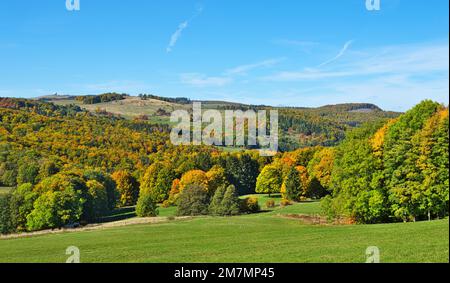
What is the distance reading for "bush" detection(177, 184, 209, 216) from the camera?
237 feet

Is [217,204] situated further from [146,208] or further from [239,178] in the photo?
[239,178]

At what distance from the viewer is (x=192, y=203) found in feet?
239

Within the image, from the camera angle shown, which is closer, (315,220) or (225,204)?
(315,220)

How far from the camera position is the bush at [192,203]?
72.4 meters

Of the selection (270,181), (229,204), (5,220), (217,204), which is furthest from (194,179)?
(5,220)

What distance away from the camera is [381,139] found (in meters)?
48.0

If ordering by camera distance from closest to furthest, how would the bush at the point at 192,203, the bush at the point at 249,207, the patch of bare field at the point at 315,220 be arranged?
1. the patch of bare field at the point at 315,220
2. the bush at the point at 192,203
3. the bush at the point at 249,207

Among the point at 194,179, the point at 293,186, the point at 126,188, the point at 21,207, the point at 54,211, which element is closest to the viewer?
the point at 54,211

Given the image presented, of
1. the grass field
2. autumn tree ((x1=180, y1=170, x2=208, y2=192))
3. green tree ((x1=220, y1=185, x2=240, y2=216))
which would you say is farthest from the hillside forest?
the grass field

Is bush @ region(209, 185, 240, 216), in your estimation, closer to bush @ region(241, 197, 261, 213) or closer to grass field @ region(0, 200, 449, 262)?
bush @ region(241, 197, 261, 213)

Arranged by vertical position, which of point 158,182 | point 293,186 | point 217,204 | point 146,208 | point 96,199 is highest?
point 293,186

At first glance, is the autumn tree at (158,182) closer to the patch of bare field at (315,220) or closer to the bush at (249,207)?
the bush at (249,207)

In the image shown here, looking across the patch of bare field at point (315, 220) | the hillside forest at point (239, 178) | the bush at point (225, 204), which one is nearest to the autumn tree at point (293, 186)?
the hillside forest at point (239, 178)
